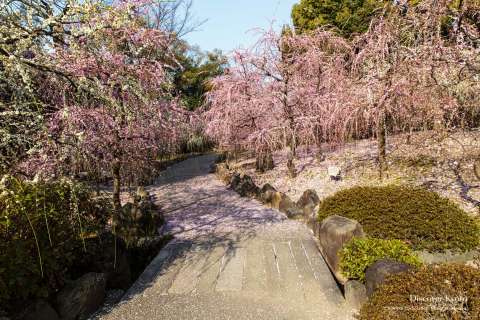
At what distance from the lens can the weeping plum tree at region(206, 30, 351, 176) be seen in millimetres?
11055

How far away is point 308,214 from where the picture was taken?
293 inches

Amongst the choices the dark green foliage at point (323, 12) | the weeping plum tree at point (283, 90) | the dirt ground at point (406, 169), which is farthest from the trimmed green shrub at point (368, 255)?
the dark green foliage at point (323, 12)

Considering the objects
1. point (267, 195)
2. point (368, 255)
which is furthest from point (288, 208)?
point (368, 255)

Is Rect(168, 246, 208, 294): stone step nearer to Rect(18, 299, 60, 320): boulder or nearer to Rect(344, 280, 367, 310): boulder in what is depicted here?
Rect(18, 299, 60, 320): boulder

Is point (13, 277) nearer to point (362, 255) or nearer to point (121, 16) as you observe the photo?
point (121, 16)

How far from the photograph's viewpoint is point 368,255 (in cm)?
404

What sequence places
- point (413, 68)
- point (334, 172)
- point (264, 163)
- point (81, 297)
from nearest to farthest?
point (81, 297)
point (413, 68)
point (334, 172)
point (264, 163)

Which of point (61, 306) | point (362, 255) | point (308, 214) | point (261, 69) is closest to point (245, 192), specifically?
point (308, 214)

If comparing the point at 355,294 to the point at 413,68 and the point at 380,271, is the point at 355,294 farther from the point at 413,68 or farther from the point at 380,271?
the point at 413,68

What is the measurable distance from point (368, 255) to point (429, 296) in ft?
4.31

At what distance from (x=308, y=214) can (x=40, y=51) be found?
6053 millimetres

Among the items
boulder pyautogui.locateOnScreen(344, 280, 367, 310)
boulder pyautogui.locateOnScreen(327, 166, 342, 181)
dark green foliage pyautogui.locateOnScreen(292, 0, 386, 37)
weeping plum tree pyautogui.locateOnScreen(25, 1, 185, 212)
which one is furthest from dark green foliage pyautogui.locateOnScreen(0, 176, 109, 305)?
dark green foliage pyautogui.locateOnScreen(292, 0, 386, 37)

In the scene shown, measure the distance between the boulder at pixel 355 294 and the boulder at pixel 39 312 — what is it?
330cm

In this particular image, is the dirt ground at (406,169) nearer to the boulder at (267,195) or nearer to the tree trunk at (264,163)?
the tree trunk at (264,163)
